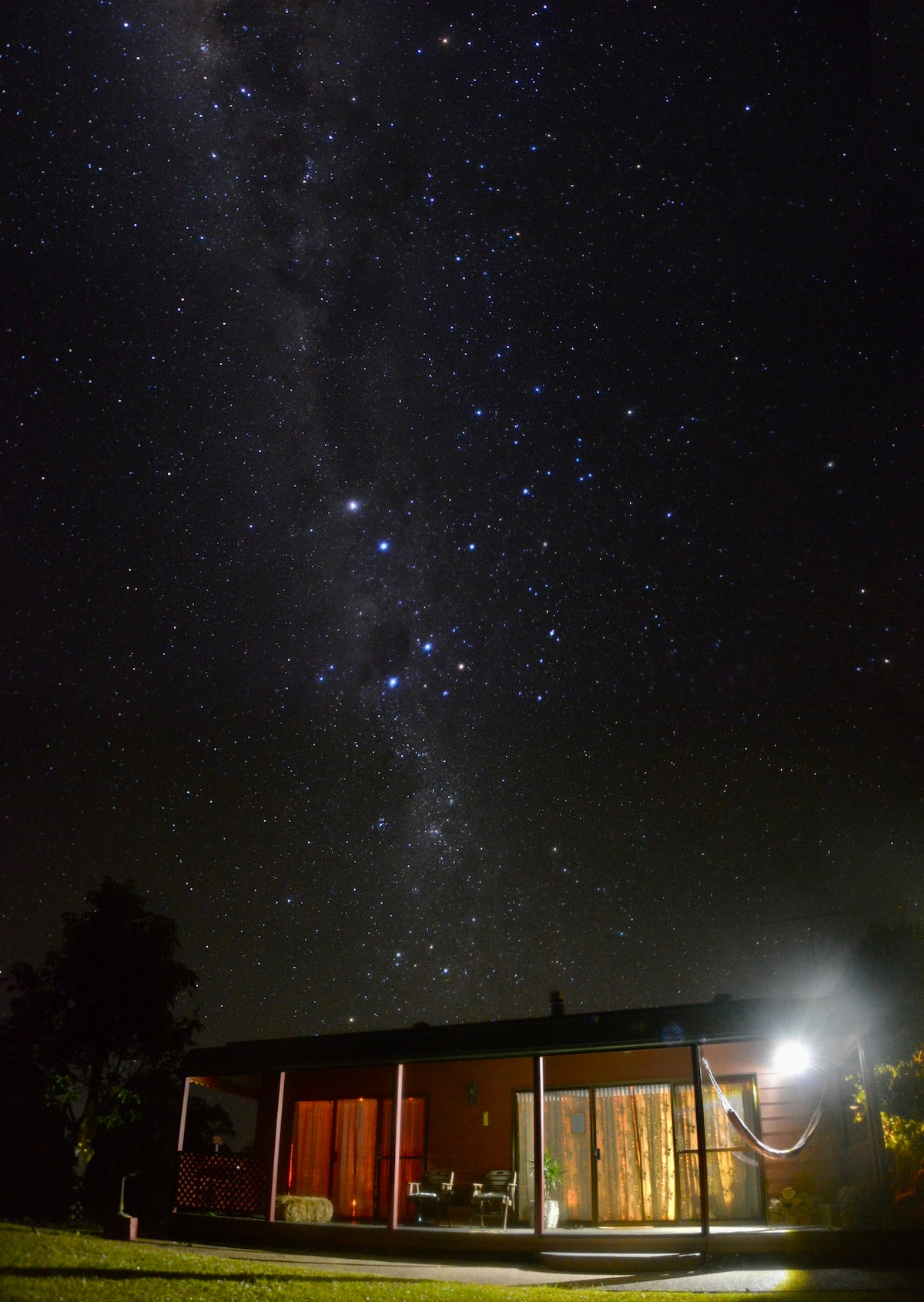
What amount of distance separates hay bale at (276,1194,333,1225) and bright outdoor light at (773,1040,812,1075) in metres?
6.34

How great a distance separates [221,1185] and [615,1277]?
6.64 m

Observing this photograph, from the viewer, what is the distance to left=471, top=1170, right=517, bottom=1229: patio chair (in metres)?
12.6

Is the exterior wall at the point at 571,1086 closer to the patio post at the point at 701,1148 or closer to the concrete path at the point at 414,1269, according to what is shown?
the patio post at the point at 701,1148

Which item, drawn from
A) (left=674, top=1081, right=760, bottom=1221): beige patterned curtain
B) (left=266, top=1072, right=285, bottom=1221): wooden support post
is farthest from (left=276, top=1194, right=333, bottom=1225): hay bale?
(left=674, top=1081, right=760, bottom=1221): beige patterned curtain

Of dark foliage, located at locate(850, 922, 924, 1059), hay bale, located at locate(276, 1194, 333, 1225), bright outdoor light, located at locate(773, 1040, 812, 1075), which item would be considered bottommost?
hay bale, located at locate(276, 1194, 333, 1225)

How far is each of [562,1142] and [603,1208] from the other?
38.8 inches

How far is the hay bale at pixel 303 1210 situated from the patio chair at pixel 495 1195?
6.79 ft

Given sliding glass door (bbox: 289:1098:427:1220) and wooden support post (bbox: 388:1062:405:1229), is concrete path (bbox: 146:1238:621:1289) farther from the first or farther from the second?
sliding glass door (bbox: 289:1098:427:1220)

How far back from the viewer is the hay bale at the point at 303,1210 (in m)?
13.1

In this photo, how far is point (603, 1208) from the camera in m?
13.6

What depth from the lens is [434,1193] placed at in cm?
1315

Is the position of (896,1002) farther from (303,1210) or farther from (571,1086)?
(303,1210)

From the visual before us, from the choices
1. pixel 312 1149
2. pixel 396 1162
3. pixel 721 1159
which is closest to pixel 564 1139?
pixel 721 1159

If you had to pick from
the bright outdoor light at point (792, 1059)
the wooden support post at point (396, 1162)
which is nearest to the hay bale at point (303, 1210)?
the wooden support post at point (396, 1162)
